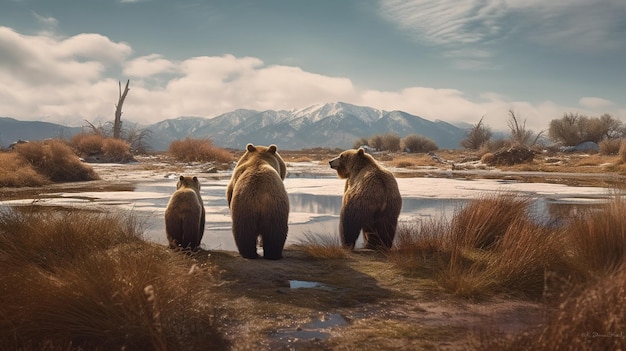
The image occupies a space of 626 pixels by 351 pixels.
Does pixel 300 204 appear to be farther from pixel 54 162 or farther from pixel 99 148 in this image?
pixel 99 148

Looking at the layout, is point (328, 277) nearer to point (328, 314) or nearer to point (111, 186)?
point (328, 314)

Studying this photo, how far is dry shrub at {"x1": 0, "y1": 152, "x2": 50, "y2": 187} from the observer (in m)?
15.4

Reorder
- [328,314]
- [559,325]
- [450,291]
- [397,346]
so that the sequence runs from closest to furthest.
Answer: [559,325] < [397,346] < [328,314] < [450,291]

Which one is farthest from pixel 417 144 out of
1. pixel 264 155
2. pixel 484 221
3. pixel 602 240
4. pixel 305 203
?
pixel 602 240

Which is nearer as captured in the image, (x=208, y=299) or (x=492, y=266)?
(x=208, y=299)

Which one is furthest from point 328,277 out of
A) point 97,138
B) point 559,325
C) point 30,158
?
point 97,138

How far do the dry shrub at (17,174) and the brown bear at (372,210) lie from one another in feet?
43.7

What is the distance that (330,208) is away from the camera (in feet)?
40.0

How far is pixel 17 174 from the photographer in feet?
51.8

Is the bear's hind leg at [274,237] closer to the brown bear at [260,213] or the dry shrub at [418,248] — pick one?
the brown bear at [260,213]

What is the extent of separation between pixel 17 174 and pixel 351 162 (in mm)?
13407

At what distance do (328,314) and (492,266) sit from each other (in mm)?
2166

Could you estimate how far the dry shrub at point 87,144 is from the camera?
88.1ft

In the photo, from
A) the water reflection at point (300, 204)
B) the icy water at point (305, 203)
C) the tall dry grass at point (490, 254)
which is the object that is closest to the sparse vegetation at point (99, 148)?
the icy water at point (305, 203)
